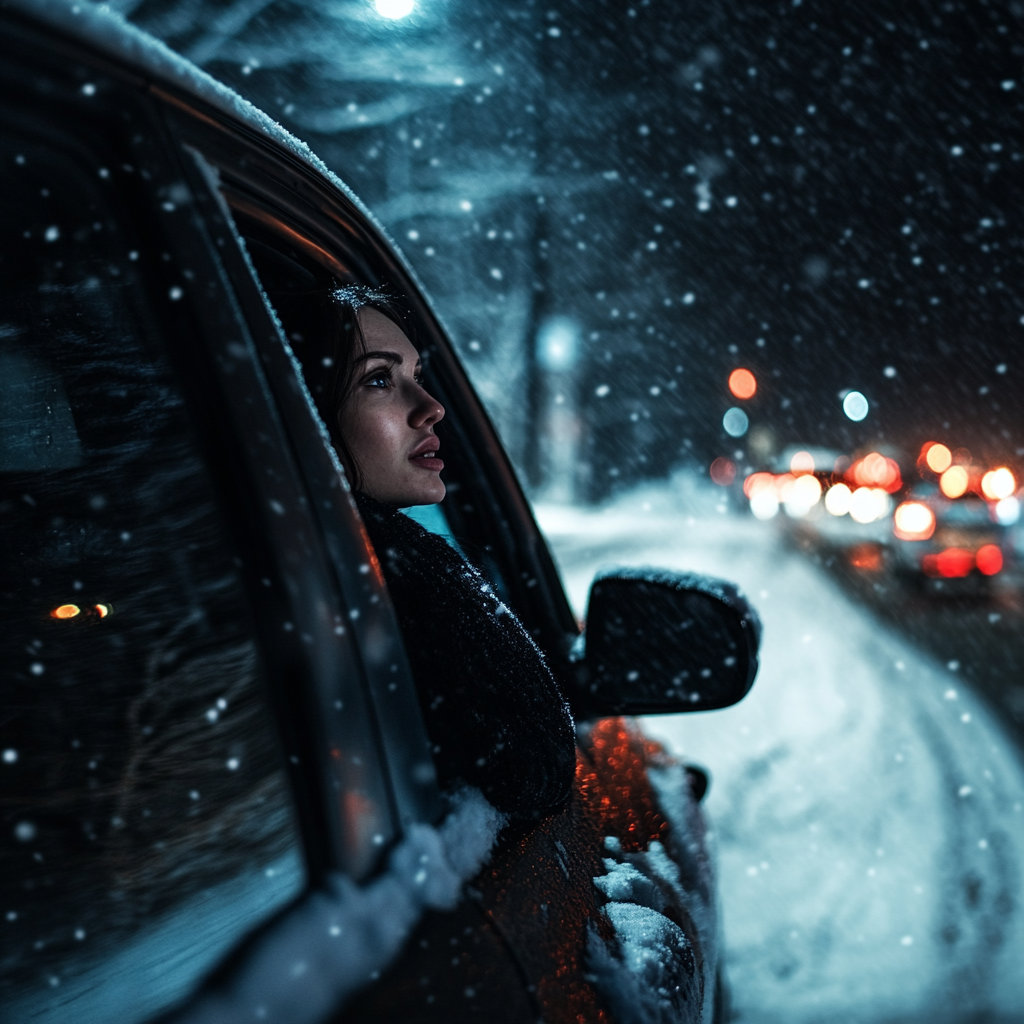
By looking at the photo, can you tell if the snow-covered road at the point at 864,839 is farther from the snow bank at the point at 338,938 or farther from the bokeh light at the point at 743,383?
the bokeh light at the point at 743,383

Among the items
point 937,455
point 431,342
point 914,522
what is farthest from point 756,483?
point 431,342

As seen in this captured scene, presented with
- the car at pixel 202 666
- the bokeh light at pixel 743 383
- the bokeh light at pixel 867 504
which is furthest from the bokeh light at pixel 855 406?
the car at pixel 202 666

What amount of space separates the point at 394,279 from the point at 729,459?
90146 mm

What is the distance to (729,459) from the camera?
292ft

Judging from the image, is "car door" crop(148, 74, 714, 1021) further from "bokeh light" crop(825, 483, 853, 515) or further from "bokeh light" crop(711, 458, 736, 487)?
"bokeh light" crop(711, 458, 736, 487)

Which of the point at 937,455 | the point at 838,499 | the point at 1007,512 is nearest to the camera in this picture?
the point at 1007,512

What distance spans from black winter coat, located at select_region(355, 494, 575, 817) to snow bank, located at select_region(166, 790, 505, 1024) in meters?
0.15

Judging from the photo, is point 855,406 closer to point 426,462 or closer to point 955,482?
point 955,482

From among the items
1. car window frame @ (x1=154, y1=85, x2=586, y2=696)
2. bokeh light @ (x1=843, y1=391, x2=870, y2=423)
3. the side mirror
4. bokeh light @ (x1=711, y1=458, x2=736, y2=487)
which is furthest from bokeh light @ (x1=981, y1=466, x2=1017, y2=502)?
bokeh light @ (x1=843, y1=391, x2=870, y2=423)

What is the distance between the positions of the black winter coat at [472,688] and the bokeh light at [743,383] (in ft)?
298

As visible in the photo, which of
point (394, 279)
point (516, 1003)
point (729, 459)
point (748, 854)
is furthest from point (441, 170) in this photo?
point (729, 459)

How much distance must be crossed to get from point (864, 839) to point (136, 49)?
528cm

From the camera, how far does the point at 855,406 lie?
97.9 metres

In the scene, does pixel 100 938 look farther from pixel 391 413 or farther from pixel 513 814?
pixel 391 413
